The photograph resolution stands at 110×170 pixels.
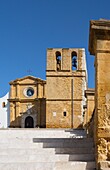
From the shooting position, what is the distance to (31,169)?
20.5 feet

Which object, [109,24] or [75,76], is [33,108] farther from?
[109,24]

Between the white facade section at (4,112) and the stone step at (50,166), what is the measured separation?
128 ft

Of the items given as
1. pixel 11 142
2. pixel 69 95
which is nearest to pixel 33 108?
pixel 69 95

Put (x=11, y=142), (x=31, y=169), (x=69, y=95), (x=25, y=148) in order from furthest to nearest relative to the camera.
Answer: (x=69, y=95), (x=11, y=142), (x=25, y=148), (x=31, y=169)

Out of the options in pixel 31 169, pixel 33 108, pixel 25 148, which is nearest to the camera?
pixel 31 169

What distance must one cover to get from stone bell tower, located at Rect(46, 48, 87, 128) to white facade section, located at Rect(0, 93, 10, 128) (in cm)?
1176

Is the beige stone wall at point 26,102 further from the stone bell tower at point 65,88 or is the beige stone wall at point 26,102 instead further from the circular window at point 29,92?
the stone bell tower at point 65,88

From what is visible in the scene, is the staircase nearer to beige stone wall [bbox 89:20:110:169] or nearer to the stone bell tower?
beige stone wall [bbox 89:20:110:169]

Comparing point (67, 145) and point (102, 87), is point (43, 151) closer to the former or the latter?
point (67, 145)

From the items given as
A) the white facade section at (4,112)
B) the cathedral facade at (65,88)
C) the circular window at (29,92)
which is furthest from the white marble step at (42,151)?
the circular window at (29,92)

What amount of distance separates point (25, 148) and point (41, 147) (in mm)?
435

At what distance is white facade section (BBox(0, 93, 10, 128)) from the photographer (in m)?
44.9

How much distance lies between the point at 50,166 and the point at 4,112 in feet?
132

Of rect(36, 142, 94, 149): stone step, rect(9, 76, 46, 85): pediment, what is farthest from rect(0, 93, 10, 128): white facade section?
rect(36, 142, 94, 149): stone step
